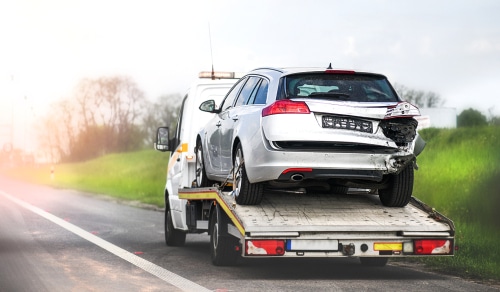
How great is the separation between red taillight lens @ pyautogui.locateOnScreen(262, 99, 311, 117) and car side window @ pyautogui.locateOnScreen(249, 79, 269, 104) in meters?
0.62

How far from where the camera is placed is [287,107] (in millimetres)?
9617

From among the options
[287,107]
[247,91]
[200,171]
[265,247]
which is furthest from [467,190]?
[265,247]

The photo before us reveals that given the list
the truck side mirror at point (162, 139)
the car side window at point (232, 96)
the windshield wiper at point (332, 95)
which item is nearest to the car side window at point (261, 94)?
the windshield wiper at point (332, 95)

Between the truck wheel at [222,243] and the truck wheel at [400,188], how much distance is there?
6.32 feet

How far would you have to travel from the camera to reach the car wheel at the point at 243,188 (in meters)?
10.1

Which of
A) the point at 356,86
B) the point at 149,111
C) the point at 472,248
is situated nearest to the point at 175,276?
the point at 356,86

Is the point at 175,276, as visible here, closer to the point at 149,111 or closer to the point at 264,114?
the point at 264,114

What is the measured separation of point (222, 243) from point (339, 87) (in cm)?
244

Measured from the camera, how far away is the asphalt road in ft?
30.6

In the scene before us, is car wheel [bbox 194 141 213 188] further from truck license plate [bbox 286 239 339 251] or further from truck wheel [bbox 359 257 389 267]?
truck license plate [bbox 286 239 339 251]

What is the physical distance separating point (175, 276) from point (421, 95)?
41836 mm

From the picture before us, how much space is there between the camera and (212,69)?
14.6 metres

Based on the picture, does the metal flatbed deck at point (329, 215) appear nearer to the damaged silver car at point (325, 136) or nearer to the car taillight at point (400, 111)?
the damaged silver car at point (325, 136)

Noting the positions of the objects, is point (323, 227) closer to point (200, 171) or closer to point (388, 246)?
point (388, 246)
